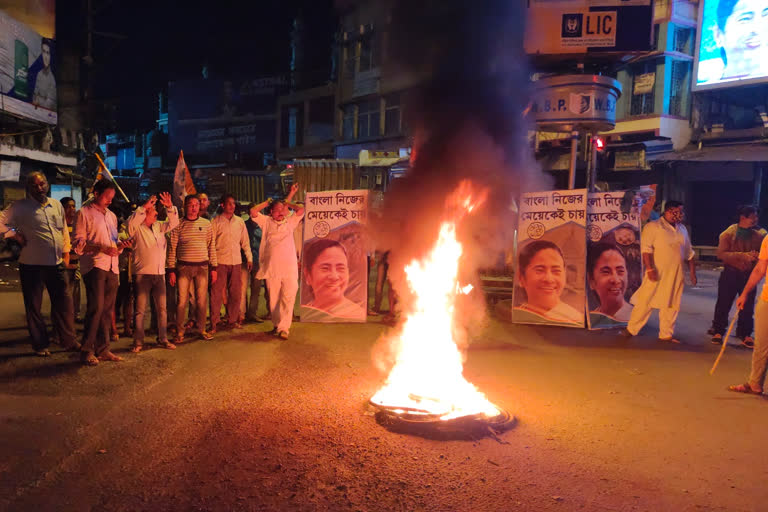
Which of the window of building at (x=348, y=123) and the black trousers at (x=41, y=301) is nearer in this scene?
the black trousers at (x=41, y=301)

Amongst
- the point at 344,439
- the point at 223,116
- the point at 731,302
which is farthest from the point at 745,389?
the point at 223,116

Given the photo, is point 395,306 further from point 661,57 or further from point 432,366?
point 661,57

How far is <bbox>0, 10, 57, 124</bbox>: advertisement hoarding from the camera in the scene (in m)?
17.9

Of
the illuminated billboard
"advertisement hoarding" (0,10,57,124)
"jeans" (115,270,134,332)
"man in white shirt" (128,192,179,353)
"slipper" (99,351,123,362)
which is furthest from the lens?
the illuminated billboard

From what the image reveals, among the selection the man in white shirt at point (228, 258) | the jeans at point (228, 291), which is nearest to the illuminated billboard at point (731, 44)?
the man in white shirt at point (228, 258)

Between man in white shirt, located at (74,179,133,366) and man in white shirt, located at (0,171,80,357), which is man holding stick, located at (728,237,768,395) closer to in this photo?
man in white shirt, located at (74,179,133,366)

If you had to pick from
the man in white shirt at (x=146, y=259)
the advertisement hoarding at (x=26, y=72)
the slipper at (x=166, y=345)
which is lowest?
the slipper at (x=166, y=345)

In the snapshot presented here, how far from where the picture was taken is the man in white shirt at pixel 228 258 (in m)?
8.04

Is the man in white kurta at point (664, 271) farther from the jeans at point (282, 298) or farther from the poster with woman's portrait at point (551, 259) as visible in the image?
the jeans at point (282, 298)

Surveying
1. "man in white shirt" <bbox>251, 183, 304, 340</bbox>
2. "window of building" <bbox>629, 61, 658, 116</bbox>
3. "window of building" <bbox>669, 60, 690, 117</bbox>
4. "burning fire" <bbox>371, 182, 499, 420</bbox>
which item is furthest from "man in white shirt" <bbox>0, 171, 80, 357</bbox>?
"window of building" <bbox>669, 60, 690, 117</bbox>

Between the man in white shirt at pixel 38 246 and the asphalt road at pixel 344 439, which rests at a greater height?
the man in white shirt at pixel 38 246

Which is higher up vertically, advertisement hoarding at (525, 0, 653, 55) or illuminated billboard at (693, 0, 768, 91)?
illuminated billboard at (693, 0, 768, 91)

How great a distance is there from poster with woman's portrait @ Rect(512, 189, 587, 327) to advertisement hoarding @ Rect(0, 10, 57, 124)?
17.1m

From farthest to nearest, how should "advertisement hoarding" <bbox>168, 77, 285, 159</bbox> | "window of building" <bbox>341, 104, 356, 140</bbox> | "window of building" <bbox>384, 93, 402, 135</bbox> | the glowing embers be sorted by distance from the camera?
1. "advertisement hoarding" <bbox>168, 77, 285, 159</bbox>
2. "window of building" <bbox>341, 104, 356, 140</bbox>
3. "window of building" <bbox>384, 93, 402, 135</bbox>
4. the glowing embers
